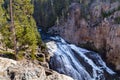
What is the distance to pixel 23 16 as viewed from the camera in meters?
42.6

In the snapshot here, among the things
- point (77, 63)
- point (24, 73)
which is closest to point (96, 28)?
point (77, 63)

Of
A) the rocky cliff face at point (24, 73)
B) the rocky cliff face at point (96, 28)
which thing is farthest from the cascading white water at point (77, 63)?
the rocky cliff face at point (24, 73)

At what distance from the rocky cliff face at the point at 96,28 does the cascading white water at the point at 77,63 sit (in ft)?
8.24

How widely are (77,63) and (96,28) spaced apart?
1212 centimetres

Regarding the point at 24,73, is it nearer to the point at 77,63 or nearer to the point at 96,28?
the point at 77,63

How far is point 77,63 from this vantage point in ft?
166

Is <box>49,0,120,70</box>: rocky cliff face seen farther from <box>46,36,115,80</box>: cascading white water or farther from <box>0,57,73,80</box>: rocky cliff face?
<box>0,57,73,80</box>: rocky cliff face

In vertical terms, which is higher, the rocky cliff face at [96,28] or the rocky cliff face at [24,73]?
the rocky cliff face at [24,73]

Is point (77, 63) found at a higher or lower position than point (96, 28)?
lower

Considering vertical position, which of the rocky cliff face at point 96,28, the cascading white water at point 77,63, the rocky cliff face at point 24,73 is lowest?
the cascading white water at point 77,63

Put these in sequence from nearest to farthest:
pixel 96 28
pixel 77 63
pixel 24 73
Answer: pixel 24 73 < pixel 77 63 < pixel 96 28

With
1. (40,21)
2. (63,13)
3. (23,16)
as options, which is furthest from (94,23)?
(40,21)

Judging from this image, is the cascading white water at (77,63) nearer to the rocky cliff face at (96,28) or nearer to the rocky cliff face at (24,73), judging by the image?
the rocky cliff face at (96,28)

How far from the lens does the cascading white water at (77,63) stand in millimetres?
46866
